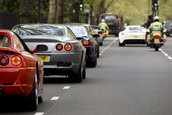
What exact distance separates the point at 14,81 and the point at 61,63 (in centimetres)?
554

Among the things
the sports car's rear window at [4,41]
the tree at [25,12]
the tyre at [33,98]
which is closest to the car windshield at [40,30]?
the sports car's rear window at [4,41]

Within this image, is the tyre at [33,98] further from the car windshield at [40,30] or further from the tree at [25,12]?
the tree at [25,12]

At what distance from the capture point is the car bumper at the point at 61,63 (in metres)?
14.9

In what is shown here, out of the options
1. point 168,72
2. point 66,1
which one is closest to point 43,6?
point 66,1

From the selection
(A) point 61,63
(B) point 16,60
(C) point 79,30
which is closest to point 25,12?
(C) point 79,30

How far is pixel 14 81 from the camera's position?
9.41m

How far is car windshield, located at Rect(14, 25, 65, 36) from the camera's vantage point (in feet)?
51.2

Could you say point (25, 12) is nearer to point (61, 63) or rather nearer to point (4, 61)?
point (61, 63)

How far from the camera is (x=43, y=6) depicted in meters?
64.4

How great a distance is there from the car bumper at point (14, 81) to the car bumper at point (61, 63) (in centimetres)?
529

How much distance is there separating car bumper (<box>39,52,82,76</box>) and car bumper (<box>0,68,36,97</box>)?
17.4 feet

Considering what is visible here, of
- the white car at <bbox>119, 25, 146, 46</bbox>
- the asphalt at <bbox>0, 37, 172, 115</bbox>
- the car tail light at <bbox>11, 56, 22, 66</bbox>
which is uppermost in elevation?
the car tail light at <bbox>11, 56, 22, 66</bbox>

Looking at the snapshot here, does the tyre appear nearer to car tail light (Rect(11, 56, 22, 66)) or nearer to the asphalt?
the asphalt

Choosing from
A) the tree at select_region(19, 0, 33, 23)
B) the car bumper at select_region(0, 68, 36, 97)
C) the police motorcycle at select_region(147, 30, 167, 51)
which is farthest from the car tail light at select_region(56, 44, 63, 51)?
the tree at select_region(19, 0, 33, 23)
